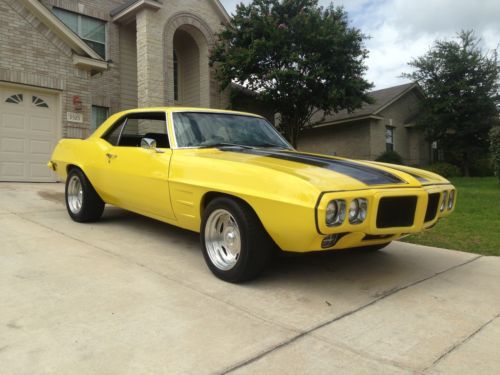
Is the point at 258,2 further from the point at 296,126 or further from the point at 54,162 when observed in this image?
the point at 54,162

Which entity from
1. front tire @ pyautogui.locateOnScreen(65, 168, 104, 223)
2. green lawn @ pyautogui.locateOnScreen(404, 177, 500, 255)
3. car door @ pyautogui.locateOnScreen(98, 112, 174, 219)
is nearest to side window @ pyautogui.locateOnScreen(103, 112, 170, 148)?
car door @ pyautogui.locateOnScreen(98, 112, 174, 219)

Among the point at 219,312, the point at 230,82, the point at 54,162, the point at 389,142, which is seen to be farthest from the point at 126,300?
the point at 389,142

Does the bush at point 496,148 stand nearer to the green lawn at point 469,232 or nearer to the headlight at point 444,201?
the green lawn at point 469,232

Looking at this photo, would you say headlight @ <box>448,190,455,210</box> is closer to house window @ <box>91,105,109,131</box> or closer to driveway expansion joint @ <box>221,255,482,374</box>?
driveway expansion joint @ <box>221,255,482,374</box>

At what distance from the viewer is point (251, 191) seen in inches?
130

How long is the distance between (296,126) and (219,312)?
45.4ft

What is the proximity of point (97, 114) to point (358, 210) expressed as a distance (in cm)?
1186

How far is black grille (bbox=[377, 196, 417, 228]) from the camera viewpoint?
3188mm

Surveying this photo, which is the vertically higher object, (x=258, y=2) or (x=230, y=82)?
(x=258, y=2)

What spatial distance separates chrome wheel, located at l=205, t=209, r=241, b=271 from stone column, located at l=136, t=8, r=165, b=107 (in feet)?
32.0

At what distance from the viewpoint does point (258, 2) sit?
1450 cm

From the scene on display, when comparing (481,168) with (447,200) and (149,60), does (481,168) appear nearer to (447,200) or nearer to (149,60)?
(149,60)

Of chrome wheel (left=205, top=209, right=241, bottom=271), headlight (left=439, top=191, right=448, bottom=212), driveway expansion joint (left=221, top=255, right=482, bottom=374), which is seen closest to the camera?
driveway expansion joint (left=221, top=255, right=482, bottom=374)

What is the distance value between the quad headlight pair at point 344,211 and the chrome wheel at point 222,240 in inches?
35.1
